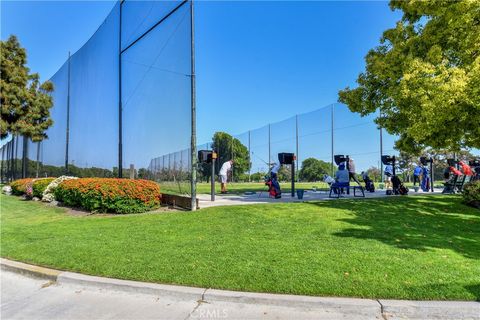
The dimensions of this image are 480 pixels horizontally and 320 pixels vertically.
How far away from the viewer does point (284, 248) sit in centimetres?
549

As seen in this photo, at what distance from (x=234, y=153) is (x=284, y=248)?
3094 centimetres

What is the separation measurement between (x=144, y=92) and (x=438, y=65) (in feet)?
31.3

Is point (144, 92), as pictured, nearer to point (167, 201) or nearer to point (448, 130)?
point (167, 201)

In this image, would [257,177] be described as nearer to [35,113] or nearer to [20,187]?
[35,113]

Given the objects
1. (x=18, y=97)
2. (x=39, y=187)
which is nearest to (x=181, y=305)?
(x=39, y=187)

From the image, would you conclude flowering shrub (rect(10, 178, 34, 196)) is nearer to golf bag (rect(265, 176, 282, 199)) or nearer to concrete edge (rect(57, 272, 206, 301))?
golf bag (rect(265, 176, 282, 199))

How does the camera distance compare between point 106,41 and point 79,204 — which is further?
point 106,41

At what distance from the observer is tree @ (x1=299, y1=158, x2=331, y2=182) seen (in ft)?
89.8

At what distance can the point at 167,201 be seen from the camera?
11570mm

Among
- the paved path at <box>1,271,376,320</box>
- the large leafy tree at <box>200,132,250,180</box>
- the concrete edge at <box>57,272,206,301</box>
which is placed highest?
the large leafy tree at <box>200,132,250,180</box>

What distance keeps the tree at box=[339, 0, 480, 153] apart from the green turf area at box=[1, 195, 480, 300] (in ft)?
7.28

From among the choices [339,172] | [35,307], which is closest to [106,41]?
[339,172]

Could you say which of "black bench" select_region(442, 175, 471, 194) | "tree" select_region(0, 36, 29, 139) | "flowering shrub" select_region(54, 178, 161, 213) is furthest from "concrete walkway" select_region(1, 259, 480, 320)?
"tree" select_region(0, 36, 29, 139)

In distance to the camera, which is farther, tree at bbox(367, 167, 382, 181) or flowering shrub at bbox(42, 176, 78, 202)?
tree at bbox(367, 167, 382, 181)
